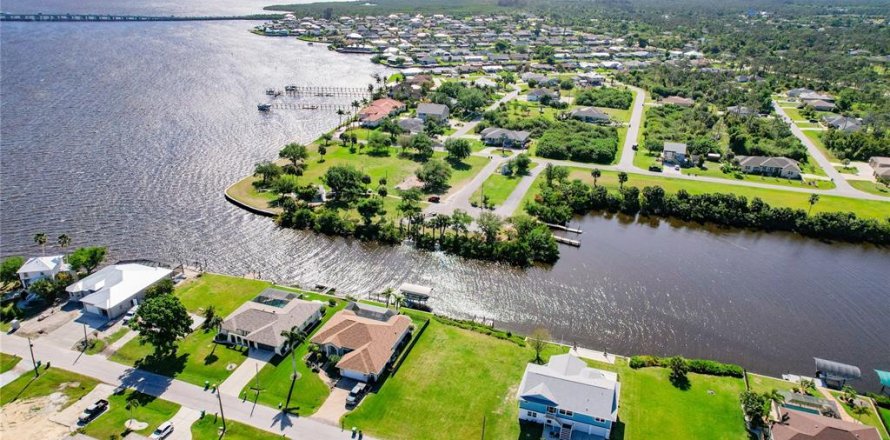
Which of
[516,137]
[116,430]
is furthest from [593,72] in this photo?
[116,430]

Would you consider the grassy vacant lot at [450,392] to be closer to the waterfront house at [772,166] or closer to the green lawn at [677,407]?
the green lawn at [677,407]

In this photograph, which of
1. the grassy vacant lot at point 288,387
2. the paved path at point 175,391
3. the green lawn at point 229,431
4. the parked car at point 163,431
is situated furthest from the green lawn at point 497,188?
the parked car at point 163,431

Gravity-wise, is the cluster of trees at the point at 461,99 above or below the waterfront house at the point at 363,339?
above

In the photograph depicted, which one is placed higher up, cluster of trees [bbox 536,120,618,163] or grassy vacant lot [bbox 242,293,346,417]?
cluster of trees [bbox 536,120,618,163]

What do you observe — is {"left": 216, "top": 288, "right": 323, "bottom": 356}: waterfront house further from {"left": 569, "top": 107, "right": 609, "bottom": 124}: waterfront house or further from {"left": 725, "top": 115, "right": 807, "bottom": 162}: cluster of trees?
{"left": 725, "top": 115, "right": 807, "bottom": 162}: cluster of trees

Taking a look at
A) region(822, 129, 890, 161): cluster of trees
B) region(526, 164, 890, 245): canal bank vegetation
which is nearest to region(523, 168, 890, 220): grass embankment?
region(526, 164, 890, 245): canal bank vegetation

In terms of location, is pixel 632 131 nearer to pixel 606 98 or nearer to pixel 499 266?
pixel 606 98
